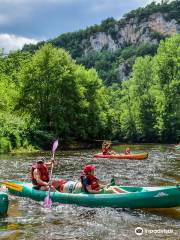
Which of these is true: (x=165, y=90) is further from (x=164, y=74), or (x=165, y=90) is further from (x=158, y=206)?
(x=158, y=206)

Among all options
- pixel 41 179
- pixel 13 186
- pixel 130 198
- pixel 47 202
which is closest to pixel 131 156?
pixel 13 186

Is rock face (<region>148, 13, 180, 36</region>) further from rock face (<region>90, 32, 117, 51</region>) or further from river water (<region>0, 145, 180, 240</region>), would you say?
river water (<region>0, 145, 180, 240</region>)

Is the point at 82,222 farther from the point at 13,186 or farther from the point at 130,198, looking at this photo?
the point at 13,186

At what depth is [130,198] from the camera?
448 inches

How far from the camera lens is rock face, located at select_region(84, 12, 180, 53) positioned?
153000 millimetres

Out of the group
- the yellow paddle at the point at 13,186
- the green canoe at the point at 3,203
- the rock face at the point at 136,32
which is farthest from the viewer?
the rock face at the point at 136,32

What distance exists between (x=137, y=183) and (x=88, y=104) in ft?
82.5

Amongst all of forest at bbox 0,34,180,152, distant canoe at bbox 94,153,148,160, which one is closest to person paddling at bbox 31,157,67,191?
distant canoe at bbox 94,153,148,160

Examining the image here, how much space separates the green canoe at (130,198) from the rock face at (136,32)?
469 feet

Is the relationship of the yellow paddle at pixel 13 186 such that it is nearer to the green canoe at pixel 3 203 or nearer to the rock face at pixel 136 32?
the green canoe at pixel 3 203

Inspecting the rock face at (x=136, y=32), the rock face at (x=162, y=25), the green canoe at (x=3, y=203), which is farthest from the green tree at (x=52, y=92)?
the rock face at (x=162, y=25)

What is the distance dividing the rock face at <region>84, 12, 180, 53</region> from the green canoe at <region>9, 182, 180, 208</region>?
14303 centimetres

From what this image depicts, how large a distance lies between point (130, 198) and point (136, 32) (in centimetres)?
15043

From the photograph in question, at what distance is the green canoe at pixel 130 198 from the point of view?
1093 centimetres
